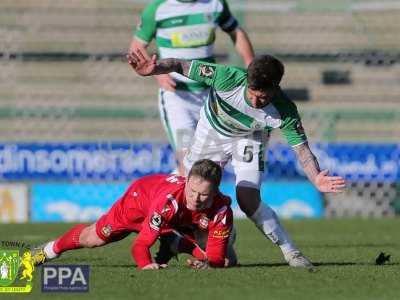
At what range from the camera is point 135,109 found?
47.9 ft

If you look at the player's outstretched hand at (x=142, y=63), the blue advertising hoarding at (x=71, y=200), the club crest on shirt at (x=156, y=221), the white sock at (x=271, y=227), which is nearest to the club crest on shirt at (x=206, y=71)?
the player's outstretched hand at (x=142, y=63)

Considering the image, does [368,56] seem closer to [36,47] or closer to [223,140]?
[36,47]

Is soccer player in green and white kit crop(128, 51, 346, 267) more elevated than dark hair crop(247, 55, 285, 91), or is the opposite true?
dark hair crop(247, 55, 285, 91)

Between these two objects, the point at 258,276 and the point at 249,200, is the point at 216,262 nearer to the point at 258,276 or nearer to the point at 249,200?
the point at 258,276

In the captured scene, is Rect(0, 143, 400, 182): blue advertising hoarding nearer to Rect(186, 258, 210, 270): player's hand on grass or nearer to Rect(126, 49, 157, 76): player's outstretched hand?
Rect(186, 258, 210, 270): player's hand on grass

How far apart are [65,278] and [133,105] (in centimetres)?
958

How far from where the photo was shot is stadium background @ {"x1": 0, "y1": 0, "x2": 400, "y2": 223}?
14.0 meters

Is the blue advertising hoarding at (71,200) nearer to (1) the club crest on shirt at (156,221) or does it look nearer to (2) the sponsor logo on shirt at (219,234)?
(2) the sponsor logo on shirt at (219,234)

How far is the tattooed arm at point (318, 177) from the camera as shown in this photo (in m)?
6.81

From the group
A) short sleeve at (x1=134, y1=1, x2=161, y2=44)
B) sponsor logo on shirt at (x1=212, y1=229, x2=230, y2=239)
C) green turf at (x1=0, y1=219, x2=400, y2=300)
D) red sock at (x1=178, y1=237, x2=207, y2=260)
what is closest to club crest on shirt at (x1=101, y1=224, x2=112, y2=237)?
green turf at (x1=0, y1=219, x2=400, y2=300)

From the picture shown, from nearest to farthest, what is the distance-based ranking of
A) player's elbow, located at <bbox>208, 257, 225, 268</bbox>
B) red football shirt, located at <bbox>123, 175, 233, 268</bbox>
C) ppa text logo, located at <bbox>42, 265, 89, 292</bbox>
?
ppa text logo, located at <bbox>42, 265, 89, 292</bbox> < red football shirt, located at <bbox>123, 175, 233, 268</bbox> < player's elbow, located at <bbox>208, 257, 225, 268</bbox>

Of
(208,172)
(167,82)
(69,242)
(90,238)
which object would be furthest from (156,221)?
(167,82)

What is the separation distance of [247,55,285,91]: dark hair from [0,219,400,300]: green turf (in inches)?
46.6

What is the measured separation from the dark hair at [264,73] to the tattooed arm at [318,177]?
59cm
